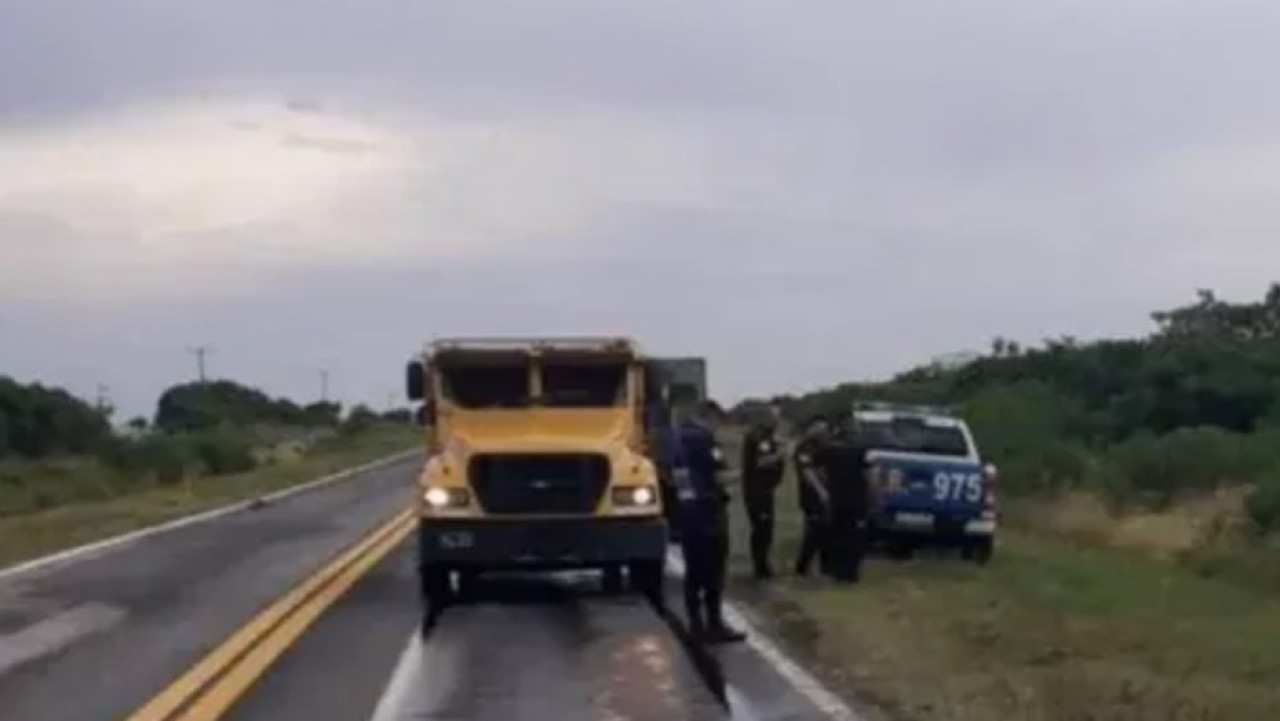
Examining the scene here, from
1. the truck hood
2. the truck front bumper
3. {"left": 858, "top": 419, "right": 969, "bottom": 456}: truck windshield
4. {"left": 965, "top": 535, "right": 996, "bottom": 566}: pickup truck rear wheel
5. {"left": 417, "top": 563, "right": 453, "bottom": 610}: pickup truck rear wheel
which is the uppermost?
the truck hood

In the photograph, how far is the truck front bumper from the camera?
25.0 meters

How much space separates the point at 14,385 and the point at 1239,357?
53527 millimetres

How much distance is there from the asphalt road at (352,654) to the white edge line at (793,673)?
2.3 inches

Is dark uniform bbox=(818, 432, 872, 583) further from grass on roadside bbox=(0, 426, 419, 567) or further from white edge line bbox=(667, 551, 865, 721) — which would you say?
grass on roadside bbox=(0, 426, 419, 567)

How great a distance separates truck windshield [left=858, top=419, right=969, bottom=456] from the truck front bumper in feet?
28.3

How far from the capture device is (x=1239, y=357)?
77.6 meters

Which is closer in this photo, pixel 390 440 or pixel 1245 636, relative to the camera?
pixel 1245 636

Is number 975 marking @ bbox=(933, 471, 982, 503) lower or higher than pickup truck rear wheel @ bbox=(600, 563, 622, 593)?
higher

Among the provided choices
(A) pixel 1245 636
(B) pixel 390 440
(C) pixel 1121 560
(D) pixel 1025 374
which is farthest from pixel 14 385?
(A) pixel 1245 636

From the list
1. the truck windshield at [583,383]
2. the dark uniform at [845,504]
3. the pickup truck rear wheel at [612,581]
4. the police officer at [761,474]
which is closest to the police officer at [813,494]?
the dark uniform at [845,504]

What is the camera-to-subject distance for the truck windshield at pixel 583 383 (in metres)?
26.6

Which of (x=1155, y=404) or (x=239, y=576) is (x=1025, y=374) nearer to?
(x=1155, y=404)

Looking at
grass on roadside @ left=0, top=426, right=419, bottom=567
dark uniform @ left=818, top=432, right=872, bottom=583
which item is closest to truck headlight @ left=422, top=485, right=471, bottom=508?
dark uniform @ left=818, top=432, right=872, bottom=583

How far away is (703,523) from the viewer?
20.7m
